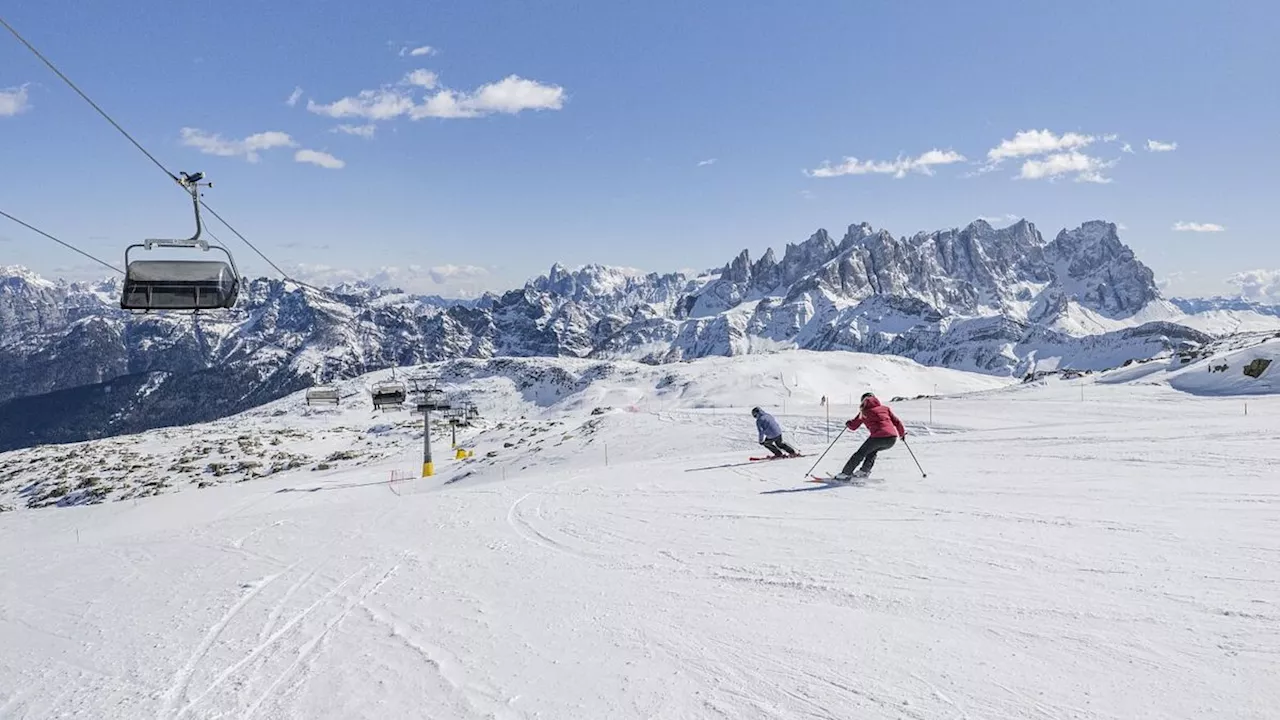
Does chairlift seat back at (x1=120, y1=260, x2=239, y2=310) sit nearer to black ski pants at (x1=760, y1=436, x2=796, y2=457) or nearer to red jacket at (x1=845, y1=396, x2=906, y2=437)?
black ski pants at (x1=760, y1=436, x2=796, y2=457)

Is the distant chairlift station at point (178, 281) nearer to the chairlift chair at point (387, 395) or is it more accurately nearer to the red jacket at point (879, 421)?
the red jacket at point (879, 421)

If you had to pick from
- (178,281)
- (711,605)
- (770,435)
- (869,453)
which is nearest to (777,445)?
(770,435)

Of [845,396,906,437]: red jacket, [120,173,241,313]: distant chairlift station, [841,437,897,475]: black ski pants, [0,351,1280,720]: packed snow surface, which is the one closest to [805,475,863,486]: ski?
[841,437,897,475]: black ski pants

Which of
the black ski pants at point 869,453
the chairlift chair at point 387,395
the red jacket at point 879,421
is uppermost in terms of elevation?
the red jacket at point 879,421

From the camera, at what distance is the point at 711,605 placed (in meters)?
7.36

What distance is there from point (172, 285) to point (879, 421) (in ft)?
54.8

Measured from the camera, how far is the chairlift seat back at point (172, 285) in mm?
15070

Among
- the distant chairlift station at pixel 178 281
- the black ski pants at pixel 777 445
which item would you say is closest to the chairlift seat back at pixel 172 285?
the distant chairlift station at pixel 178 281

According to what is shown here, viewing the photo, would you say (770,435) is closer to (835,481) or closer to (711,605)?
(835,481)

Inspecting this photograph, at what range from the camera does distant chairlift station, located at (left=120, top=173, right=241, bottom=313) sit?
15023 mm

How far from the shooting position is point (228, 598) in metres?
8.98

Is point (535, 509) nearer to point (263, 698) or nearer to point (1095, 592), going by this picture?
point (263, 698)

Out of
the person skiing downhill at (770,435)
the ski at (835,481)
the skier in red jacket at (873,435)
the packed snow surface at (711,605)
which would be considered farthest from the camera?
the person skiing downhill at (770,435)

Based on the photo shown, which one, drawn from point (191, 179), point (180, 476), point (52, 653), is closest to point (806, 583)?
point (52, 653)
